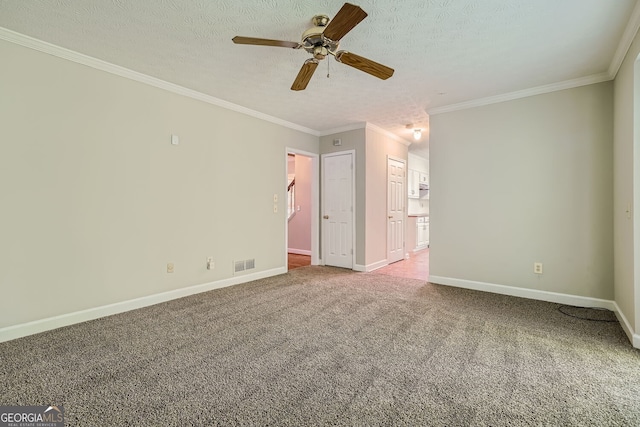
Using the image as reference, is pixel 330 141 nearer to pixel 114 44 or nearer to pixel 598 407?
pixel 114 44

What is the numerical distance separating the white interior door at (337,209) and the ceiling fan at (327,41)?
283 centimetres

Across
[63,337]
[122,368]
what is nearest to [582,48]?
[122,368]

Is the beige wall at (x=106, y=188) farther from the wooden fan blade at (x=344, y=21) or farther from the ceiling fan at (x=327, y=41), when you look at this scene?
the wooden fan blade at (x=344, y=21)

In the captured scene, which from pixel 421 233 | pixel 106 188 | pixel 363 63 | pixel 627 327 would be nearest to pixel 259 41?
pixel 363 63

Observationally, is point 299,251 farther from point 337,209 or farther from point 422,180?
point 422,180

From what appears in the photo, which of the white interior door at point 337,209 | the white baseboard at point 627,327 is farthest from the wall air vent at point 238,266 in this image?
the white baseboard at point 627,327

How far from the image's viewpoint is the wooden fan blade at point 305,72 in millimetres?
2490

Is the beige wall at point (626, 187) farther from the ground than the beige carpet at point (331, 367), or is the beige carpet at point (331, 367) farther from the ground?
the beige wall at point (626, 187)

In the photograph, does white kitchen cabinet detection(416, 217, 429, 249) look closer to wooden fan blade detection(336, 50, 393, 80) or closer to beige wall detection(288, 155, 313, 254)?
beige wall detection(288, 155, 313, 254)

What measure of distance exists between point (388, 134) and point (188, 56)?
378 cm

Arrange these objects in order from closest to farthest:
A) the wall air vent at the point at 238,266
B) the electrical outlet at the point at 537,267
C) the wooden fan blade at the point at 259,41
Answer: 1. the wooden fan blade at the point at 259,41
2. the electrical outlet at the point at 537,267
3. the wall air vent at the point at 238,266

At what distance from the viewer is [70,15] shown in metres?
2.26

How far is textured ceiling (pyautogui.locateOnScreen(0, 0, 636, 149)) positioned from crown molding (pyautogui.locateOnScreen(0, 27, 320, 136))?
0.07 m

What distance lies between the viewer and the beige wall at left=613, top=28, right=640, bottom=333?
94.1 inches
